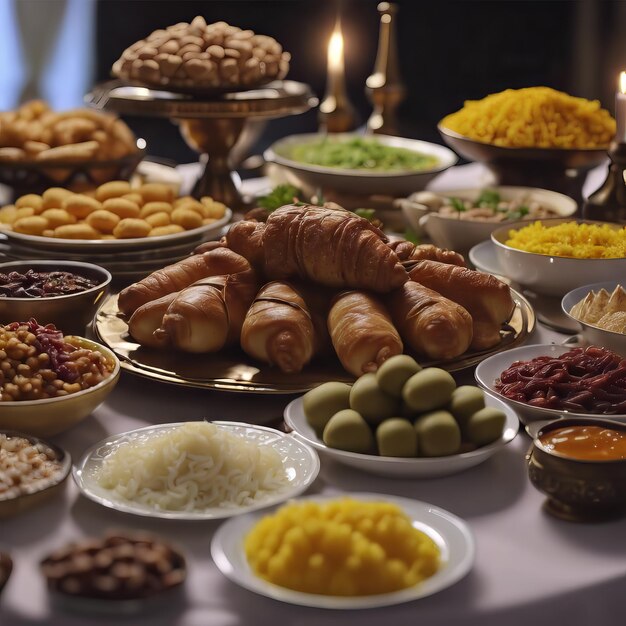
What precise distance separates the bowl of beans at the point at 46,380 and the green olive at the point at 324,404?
0.29 m

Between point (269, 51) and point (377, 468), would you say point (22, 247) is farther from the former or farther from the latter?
point (377, 468)

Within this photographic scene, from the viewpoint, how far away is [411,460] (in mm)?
1242

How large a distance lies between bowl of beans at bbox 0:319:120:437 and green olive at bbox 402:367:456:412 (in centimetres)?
43

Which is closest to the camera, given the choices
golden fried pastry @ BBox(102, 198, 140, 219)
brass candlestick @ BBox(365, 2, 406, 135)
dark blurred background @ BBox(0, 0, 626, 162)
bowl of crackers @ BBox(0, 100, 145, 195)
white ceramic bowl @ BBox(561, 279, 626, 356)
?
white ceramic bowl @ BBox(561, 279, 626, 356)

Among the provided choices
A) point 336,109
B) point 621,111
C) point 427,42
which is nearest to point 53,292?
point 621,111

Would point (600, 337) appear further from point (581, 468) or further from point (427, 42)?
point (427, 42)

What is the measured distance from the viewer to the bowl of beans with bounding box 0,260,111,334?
1.64 m

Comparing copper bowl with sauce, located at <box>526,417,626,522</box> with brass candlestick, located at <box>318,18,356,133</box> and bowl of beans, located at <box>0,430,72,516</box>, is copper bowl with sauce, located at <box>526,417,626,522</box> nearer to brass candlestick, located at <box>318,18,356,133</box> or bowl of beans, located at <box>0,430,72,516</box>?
bowl of beans, located at <box>0,430,72,516</box>

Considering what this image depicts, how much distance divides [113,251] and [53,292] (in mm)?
357

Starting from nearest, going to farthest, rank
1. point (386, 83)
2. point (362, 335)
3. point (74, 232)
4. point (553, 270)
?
1. point (362, 335)
2. point (553, 270)
3. point (74, 232)
4. point (386, 83)

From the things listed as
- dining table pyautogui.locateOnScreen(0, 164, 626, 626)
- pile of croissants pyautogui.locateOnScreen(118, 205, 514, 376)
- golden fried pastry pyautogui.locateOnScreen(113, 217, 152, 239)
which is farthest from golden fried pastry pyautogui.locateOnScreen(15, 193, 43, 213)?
dining table pyautogui.locateOnScreen(0, 164, 626, 626)

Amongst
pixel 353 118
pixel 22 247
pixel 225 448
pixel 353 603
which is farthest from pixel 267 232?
pixel 353 118

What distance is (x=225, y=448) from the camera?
122 cm

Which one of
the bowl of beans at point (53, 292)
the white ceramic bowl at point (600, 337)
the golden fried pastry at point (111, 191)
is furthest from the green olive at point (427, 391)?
the golden fried pastry at point (111, 191)
